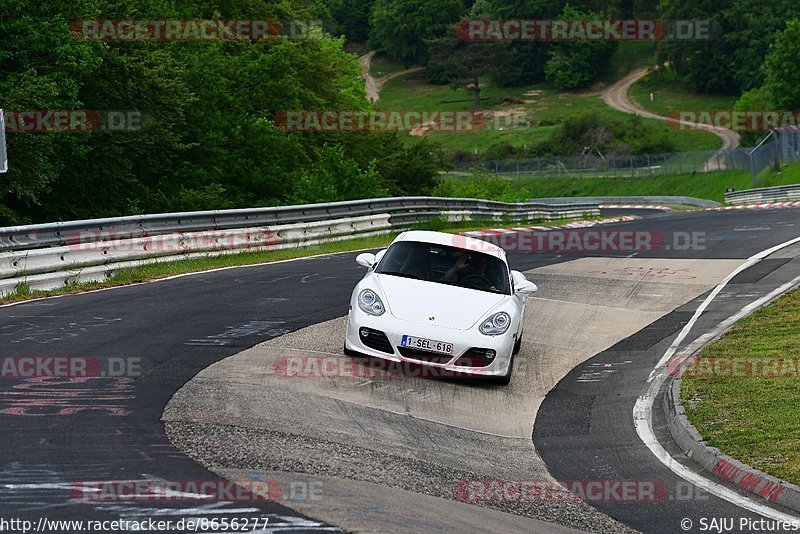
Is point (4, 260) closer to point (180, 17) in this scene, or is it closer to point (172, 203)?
point (172, 203)

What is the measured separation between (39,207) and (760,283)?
901 inches

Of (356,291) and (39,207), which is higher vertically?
(356,291)

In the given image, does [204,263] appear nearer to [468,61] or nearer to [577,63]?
[468,61]

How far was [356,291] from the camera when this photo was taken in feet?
40.7

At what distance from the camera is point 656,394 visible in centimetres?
1213

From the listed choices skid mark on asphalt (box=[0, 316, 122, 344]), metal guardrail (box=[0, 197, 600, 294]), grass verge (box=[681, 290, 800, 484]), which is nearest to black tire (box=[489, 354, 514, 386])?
grass verge (box=[681, 290, 800, 484])

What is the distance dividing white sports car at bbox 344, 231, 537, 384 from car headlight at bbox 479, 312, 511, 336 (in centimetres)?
1

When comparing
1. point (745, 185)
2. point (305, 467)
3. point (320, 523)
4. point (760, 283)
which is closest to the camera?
point (320, 523)

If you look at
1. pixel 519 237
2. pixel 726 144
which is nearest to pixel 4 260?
pixel 519 237

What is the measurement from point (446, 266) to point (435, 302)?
98cm

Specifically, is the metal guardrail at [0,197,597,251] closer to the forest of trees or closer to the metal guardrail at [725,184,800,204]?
the forest of trees

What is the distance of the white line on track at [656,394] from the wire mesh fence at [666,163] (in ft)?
167

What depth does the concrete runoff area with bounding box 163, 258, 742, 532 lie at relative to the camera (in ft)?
24.3

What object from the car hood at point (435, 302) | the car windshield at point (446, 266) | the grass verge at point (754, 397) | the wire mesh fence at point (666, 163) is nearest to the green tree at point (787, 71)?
the wire mesh fence at point (666, 163)
